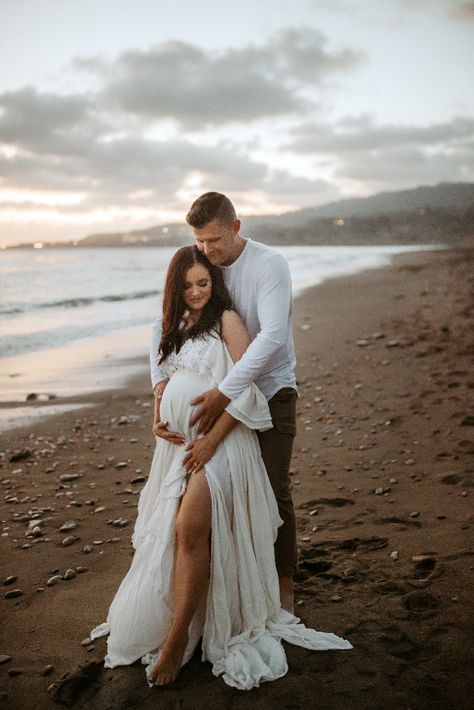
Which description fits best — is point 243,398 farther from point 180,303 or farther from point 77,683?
point 77,683

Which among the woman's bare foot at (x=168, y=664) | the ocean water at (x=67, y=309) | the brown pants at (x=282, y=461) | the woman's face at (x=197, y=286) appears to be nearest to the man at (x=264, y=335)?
the brown pants at (x=282, y=461)

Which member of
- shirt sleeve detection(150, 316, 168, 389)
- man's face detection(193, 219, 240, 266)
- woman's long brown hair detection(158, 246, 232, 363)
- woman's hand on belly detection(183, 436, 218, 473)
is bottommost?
woman's hand on belly detection(183, 436, 218, 473)

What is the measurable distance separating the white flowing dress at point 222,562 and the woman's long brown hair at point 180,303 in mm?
134

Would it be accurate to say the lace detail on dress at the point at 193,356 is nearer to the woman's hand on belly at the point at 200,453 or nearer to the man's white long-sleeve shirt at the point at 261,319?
the man's white long-sleeve shirt at the point at 261,319

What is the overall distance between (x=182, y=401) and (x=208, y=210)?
1.12 m

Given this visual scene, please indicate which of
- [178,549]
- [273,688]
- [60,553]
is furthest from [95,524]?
[273,688]

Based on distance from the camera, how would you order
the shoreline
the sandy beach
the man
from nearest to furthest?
the sandy beach
the man
the shoreline

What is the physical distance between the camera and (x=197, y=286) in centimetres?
343

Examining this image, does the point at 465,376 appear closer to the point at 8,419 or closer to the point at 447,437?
the point at 447,437

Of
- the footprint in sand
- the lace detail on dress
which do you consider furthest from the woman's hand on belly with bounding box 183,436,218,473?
the footprint in sand

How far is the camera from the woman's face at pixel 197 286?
11.2 ft

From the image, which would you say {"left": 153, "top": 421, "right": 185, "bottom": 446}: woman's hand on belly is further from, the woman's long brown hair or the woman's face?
the woman's face

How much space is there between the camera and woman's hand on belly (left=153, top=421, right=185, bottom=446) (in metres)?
3.26

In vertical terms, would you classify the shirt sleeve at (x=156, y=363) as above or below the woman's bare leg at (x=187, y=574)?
above
